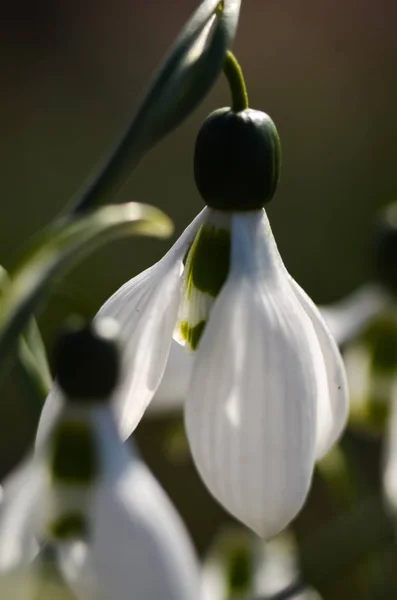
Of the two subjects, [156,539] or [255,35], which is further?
[255,35]

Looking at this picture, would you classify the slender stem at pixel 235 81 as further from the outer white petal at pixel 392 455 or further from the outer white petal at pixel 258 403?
the outer white petal at pixel 392 455

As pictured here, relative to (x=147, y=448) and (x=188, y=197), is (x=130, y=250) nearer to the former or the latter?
(x=188, y=197)

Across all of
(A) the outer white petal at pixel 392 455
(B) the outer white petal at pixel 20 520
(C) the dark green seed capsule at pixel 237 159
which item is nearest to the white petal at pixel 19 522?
(B) the outer white petal at pixel 20 520

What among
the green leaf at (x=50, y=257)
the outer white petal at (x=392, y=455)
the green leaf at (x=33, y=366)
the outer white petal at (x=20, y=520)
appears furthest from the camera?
the outer white petal at (x=392, y=455)

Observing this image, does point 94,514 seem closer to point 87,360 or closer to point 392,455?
point 87,360

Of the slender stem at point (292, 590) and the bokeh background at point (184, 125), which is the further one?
the bokeh background at point (184, 125)

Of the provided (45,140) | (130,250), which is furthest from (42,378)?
(45,140)

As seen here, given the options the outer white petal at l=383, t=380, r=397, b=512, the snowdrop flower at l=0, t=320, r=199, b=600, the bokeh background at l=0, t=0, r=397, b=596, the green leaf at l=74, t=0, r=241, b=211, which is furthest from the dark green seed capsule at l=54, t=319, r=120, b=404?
the bokeh background at l=0, t=0, r=397, b=596
